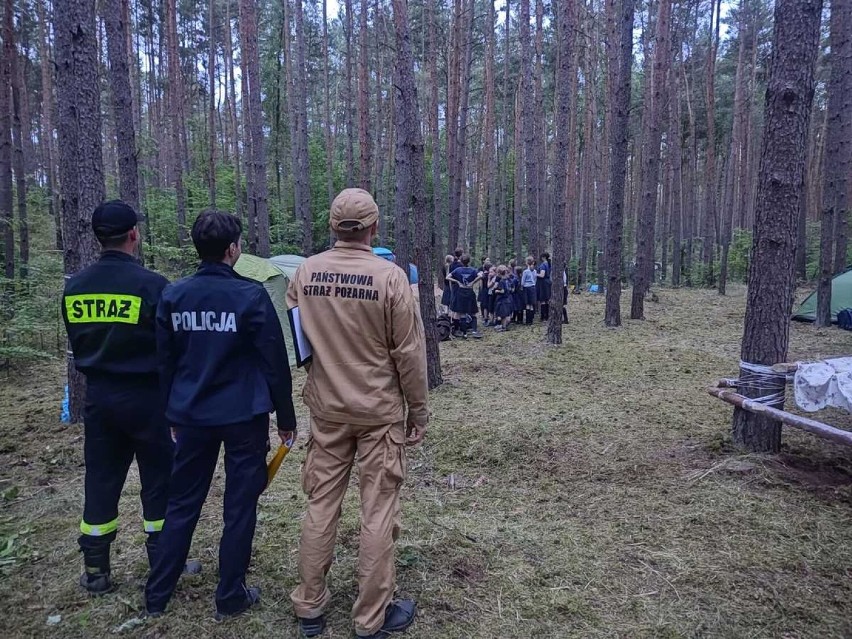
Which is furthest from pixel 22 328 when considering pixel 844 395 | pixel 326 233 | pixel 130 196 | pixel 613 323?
pixel 326 233

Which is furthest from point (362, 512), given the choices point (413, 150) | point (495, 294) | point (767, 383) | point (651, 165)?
point (651, 165)

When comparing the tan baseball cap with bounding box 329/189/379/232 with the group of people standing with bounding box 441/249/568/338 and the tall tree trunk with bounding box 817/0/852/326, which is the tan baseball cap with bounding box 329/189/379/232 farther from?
the tall tree trunk with bounding box 817/0/852/326

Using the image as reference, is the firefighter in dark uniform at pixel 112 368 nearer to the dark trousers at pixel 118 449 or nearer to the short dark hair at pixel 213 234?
the dark trousers at pixel 118 449

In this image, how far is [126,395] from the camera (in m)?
2.87

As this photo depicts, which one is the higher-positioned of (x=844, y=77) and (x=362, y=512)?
(x=844, y=77)

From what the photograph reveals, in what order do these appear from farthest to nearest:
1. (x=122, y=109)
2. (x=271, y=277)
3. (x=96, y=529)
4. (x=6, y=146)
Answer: (x=6, y=146)
(x=271, y=277)
(x=122, y=109)
(x=96, y=529)

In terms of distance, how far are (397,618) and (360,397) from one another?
1130 millimetres

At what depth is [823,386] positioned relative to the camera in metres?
4.29

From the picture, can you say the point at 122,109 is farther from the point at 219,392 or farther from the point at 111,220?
the point at 219,392

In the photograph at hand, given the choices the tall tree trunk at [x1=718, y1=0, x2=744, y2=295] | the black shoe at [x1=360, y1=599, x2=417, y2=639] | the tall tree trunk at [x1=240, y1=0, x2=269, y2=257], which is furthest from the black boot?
the tall tree trunk at [x1=718, y1=0, x2=744, y2=295]

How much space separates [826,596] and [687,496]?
1.24 m

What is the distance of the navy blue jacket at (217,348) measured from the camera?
265cm

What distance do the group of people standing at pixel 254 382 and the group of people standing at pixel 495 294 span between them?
9.66 m

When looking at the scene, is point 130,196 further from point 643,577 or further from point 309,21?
point 309,21
